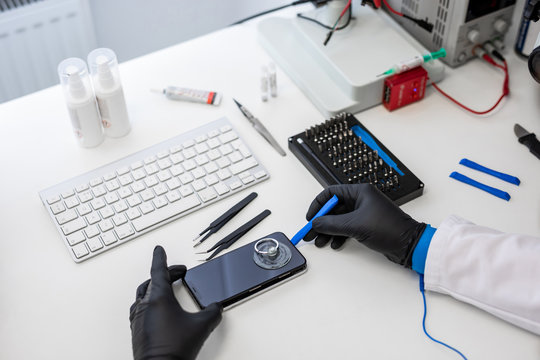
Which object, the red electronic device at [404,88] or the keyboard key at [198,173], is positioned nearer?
the keyboard key at [198,173]

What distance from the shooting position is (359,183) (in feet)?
3.71

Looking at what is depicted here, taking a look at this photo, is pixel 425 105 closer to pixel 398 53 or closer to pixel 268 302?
pixel 398 53

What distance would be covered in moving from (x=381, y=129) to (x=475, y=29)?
355 mm

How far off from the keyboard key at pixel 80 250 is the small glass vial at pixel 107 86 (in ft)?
0.99

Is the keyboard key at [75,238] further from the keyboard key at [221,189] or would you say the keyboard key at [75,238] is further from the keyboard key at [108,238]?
the keyboard key at [221,189]

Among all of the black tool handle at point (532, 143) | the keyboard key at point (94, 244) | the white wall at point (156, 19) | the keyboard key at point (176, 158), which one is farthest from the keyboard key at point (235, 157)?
the white wall at point (156, 19)

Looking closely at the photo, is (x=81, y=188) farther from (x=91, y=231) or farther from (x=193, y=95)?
(x=193, y=95)

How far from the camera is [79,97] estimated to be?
1.18 metres

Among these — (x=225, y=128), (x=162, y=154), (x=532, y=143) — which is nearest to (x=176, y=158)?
(x=162, y=154)

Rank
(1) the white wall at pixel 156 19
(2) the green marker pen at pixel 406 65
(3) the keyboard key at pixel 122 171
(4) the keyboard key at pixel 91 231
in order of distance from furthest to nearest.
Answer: (1) the white wall at pixel 156 19 → (2) the green marker pen at pixel 406 65 → (3) the keyboard key at pixel 122 171 → (4) the keyboard key at pixel 91 231

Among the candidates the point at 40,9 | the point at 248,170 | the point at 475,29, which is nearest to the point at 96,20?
the point at 40,9

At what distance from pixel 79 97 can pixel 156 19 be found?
104cm

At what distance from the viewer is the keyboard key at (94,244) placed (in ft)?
3.56

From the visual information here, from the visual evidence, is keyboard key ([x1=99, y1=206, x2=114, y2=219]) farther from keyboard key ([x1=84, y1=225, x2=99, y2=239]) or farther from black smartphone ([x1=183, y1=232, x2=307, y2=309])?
black smartphone ([x1=183, y1=232, x2=307, y2=309])
